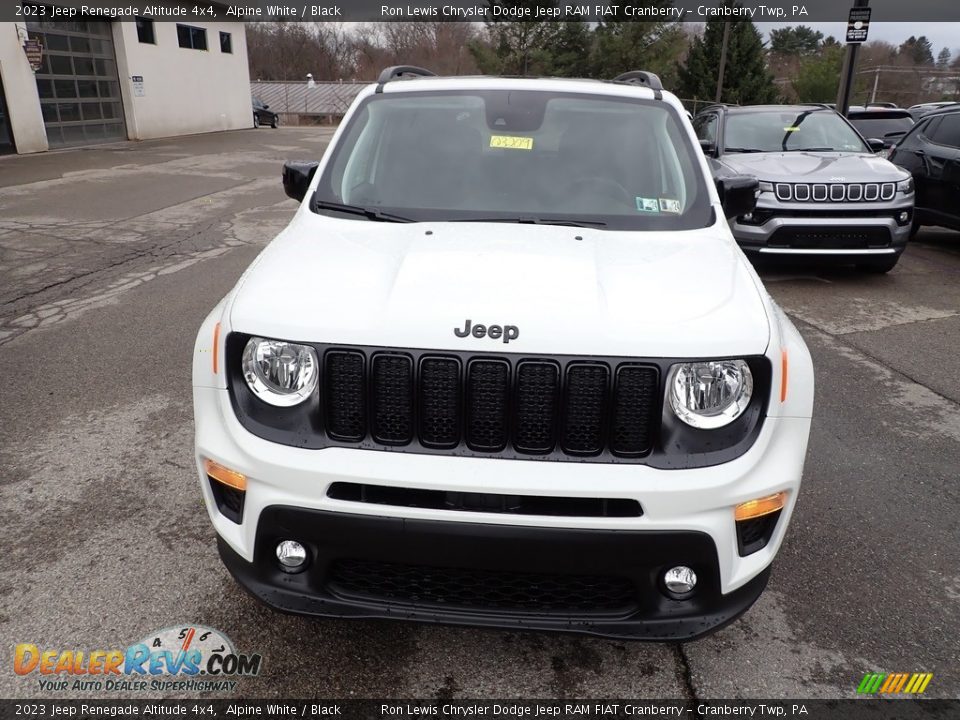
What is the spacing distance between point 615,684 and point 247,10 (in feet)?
109

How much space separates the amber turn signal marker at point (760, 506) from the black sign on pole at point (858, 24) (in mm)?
12631

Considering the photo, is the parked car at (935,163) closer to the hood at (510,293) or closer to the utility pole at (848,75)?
the utility pole at (848,75)

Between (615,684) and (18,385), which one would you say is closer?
(615,684)

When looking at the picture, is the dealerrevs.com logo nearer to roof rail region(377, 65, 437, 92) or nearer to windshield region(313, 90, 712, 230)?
windshield region(313, 90, 712, 230)

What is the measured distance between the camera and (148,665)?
2512mm

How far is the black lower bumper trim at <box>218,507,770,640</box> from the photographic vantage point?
2.06 m

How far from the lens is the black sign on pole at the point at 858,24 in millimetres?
12086

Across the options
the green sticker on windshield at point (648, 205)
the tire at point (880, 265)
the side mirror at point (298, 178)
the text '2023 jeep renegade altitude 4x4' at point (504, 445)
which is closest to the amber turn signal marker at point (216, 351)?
the text '2023 jeep renegade altitude 4x4' at point (504, 445)

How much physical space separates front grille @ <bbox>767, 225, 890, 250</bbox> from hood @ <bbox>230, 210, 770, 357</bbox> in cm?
500

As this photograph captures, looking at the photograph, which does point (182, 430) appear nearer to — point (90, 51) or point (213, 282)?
point (213, 282)

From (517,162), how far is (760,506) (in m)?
1.92

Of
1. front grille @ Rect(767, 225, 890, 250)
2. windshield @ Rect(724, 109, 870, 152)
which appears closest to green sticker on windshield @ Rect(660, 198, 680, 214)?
front grille @ Rect(767, 225, 890, 250)

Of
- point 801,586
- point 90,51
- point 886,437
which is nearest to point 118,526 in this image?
point 801,586

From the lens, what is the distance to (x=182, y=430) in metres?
4.19
